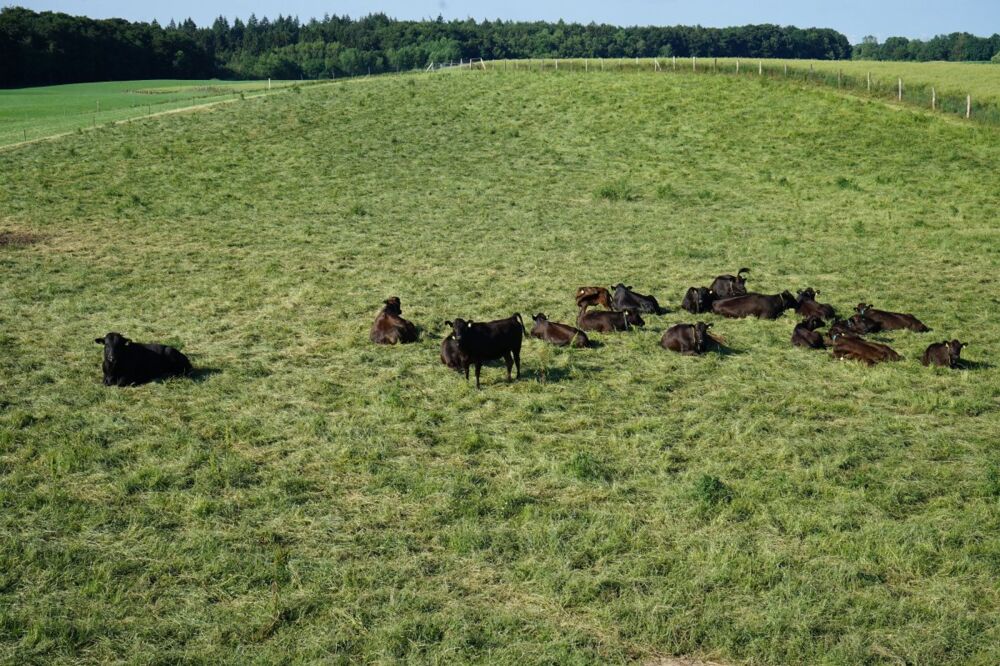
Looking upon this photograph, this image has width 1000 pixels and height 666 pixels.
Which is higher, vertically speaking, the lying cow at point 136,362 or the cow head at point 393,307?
the cow head at point 393,307

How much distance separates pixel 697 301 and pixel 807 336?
275cm

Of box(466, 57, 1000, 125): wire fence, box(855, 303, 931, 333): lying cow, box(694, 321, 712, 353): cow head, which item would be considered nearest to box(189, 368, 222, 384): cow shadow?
box(694, 321, 712, 353): cow head

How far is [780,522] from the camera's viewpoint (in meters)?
8.81

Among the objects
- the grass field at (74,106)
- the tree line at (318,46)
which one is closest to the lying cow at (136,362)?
the grass field at (74,106)

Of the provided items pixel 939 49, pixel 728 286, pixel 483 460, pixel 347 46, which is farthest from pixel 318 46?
pixel 483 460

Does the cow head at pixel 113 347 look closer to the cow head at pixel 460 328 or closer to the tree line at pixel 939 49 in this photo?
the cow head at pixel 460 328

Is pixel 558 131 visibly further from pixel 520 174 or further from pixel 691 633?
pixel 691 633

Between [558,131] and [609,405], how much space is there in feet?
113

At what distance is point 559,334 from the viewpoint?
15055 millimetres

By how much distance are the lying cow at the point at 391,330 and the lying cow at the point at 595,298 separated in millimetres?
3928

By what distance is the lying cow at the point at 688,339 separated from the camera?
14407mm

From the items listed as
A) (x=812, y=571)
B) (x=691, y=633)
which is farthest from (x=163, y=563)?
(x=812, y=571)

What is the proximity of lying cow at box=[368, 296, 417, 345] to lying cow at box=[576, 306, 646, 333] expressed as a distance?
3.31 m

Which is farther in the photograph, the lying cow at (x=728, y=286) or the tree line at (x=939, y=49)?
the tree line at (x=939, y=49)
